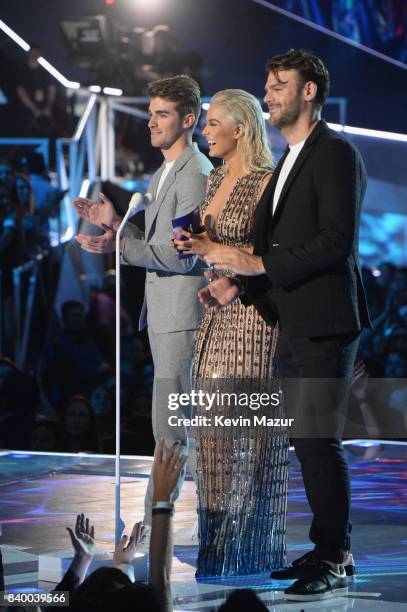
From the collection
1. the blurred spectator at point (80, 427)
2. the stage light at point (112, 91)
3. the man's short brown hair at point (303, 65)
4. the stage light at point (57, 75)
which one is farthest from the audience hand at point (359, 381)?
the man's short brown hair at point (303, 65)

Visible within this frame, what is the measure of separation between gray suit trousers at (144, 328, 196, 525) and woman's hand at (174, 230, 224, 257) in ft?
2.06

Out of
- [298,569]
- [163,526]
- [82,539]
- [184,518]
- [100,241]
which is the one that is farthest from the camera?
[184,518]

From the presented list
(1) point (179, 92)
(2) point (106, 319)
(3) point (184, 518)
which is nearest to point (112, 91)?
(2) point (106, 319)

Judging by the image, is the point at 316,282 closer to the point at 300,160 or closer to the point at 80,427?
the point at 300,160

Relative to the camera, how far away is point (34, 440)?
7.09 meters

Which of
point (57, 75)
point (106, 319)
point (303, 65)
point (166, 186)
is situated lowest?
point (106, 319)

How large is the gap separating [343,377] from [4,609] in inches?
56.5

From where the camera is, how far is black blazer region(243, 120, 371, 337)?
3.14m

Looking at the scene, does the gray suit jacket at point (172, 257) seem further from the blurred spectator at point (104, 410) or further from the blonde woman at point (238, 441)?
the blurred spectator at point (104, 410)

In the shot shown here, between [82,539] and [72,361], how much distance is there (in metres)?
5.24

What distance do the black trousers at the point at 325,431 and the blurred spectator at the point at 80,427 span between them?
3.82 metres

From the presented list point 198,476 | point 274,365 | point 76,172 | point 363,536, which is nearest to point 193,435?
point 198,476

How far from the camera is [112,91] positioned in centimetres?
776

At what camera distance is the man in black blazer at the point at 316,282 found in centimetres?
316
